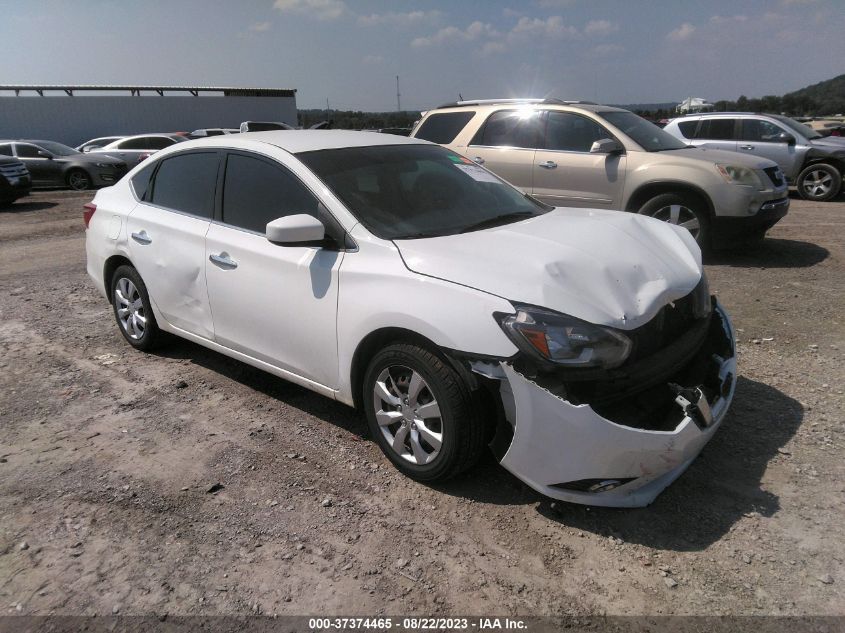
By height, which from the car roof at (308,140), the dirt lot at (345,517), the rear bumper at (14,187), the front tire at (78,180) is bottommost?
the front tire at (78,180)

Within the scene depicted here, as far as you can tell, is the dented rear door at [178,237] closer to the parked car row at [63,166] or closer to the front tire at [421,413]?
the front tire at [421,413]

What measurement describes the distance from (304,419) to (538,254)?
71.0 inches

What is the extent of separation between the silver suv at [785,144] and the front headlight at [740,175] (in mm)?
5320

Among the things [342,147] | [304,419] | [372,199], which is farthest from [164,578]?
[342,147]

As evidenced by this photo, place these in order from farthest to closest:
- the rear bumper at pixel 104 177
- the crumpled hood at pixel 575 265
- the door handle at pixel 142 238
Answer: the rear bumper at pixel 104 177 < the door handle at pixel 142 238 < the crumpled hood at pixel 575 265

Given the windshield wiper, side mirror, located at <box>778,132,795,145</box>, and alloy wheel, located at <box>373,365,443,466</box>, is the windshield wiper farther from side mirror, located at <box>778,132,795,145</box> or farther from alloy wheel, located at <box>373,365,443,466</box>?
side mirror, located at <box>778,132,795,145</box>

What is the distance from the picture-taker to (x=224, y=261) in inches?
151

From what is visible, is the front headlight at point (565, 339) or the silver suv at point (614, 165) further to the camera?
the silver suv at point (614, 165)

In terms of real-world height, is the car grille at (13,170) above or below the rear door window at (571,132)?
below

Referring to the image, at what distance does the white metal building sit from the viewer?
31.5m

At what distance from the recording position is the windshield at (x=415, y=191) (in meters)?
3.44

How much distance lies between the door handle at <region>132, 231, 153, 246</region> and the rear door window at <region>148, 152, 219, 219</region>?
24 centimetres

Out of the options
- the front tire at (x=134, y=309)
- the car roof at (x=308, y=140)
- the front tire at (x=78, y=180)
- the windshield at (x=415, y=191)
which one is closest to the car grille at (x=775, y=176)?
the windshield at (x=415, y=191)

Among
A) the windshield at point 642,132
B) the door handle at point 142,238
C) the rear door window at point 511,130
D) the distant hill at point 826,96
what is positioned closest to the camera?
the door handle at point 142,238
